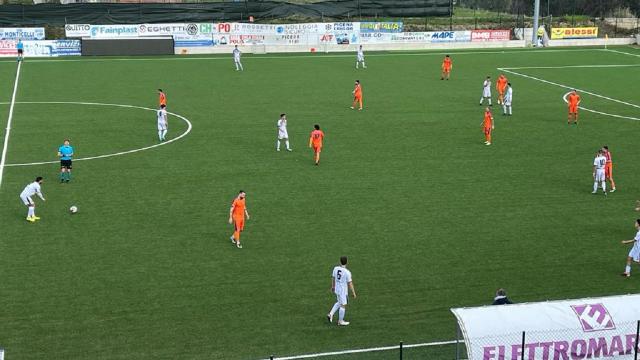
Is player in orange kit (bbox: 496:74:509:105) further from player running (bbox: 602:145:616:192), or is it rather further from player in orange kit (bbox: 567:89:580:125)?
player running (bbox: 602:145:616:192)

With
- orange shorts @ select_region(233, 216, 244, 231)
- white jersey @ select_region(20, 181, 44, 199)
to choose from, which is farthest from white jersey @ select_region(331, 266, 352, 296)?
white jersey @ select_region(20, 181, 44, 199)

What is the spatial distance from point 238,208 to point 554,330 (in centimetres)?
1140

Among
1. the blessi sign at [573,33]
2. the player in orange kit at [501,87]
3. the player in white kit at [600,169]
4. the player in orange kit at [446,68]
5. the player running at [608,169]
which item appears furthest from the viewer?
the blessi sign at [573,33]

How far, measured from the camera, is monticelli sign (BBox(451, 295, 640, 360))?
596 inches

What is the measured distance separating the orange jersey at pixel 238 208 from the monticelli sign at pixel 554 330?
1031 centimetres

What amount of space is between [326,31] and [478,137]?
43.9 meters

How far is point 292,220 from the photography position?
91.5 feet

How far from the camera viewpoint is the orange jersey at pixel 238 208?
24.5 meters

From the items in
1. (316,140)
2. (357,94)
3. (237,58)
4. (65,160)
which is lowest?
(65,160)

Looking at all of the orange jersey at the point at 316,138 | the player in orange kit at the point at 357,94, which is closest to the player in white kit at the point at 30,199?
the orange jersey at the point at 316,138

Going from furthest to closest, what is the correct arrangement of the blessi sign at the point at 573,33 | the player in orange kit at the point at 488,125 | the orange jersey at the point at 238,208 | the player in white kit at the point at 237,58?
1. the blessi sign at the point at 573,33
2. the player in white kit at the point at 237,58
3. the player in orange kit at the point at 488,125
4. the orange jersey at the point at 238,208

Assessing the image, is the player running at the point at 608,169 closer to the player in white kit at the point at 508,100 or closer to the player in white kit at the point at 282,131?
the player in white kit at the point at 282,131

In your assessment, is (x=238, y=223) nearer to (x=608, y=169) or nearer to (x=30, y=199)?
(x=30, y=199)

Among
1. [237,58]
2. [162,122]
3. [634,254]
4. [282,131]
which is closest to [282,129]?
[282,131]
